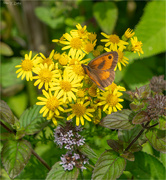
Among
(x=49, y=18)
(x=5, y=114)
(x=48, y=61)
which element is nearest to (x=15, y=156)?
(x=5, y=114)

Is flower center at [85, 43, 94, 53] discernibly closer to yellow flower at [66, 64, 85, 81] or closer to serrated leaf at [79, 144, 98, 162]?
yellow flower at [66, 64, 85, 81]

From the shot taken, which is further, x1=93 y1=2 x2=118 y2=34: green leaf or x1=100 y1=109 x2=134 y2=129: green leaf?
x1=93 y1=2 x2=118 y2=34: green leaf

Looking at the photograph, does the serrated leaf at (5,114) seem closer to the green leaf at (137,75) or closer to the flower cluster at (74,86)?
the flower cluster at (74,86)

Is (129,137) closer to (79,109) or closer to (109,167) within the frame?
(109,167)

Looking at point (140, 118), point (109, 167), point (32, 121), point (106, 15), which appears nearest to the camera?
point (140, 118)

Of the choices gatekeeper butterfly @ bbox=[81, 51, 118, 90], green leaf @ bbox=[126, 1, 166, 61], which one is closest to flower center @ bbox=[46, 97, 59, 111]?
gatekeeper butterfly @ bbox=[81, 51, 118, 90]
